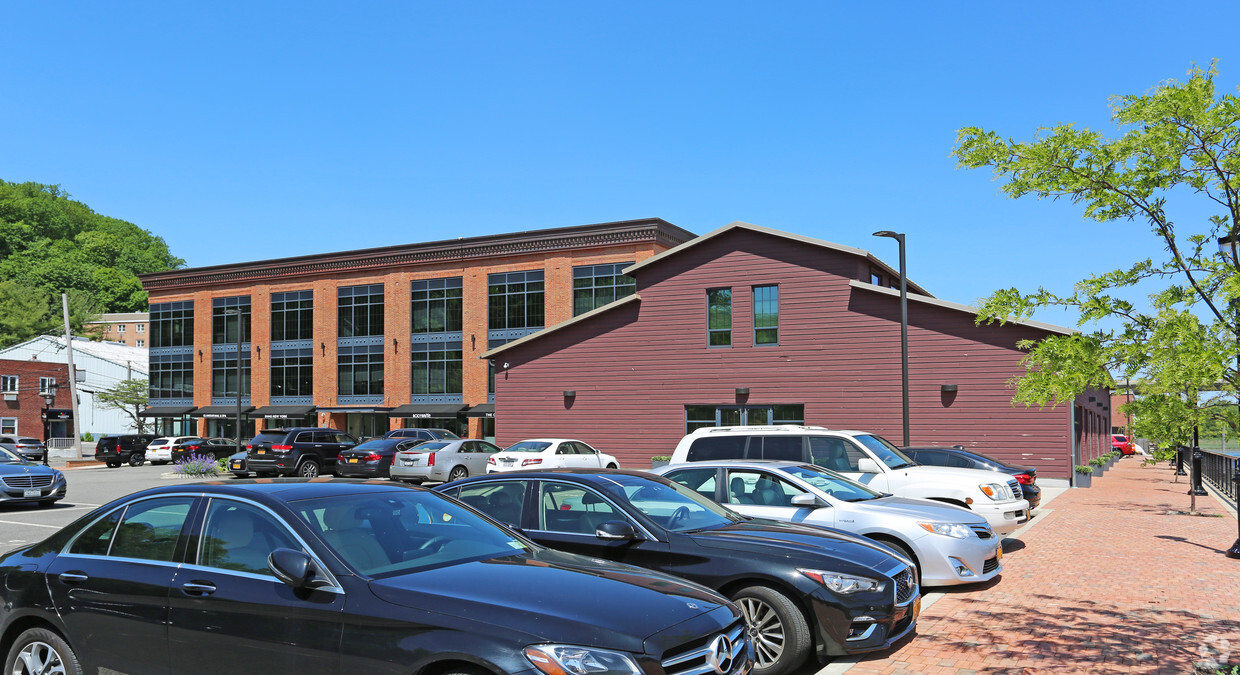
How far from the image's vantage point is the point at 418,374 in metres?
49.0

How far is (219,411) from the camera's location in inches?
2159

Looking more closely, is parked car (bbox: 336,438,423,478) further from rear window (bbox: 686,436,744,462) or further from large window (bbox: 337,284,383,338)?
large window (bbox: 337,284,383,338)

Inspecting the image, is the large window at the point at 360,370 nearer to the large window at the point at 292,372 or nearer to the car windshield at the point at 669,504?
the large window at the point at 292,372

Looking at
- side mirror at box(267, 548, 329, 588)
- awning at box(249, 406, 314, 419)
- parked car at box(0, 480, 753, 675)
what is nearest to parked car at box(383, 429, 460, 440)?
awning at box(249, 406, 314, 419)

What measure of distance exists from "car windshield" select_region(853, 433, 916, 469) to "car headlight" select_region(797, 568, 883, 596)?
6.57 meters

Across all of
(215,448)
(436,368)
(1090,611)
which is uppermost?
(436,368)

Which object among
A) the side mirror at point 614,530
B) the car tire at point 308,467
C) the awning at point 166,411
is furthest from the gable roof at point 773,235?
the awning at point 166,411

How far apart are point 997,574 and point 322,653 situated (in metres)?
8.40

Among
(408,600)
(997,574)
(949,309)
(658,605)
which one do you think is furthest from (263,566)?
(949,309)

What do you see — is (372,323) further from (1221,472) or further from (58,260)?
(58,260)

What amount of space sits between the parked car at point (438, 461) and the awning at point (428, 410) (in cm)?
2026

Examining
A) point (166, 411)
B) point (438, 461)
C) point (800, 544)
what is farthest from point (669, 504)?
point (166, 411)

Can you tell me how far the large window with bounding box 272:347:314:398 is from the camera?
5209 cm

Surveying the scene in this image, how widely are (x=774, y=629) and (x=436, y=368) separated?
43.3 meters
